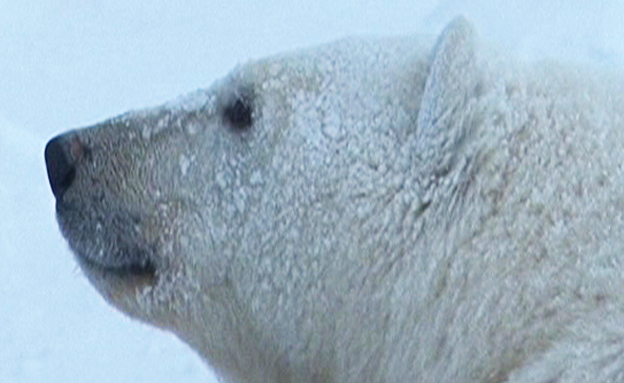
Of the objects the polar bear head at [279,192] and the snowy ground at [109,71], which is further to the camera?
the snowy ground at [109,71]

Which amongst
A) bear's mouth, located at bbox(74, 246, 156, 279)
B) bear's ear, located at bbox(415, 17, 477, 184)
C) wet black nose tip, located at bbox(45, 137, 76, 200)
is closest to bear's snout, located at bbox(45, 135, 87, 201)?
wet black nose tip, located at bbox(45, 137, 76, 200)

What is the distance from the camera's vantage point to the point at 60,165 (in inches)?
126

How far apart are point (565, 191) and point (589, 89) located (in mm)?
292

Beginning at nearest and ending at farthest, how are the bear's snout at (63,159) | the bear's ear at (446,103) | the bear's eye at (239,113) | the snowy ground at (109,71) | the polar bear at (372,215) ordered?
1. the polar bear at (372,215)
2. the bear's ear at (446,103)
3. the bear's eye at (239,113)
4. the bear's snout at (63,159)
5. the snowy ground at (109,71)

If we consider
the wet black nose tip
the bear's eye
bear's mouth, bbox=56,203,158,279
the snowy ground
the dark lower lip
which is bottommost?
the snowy ground

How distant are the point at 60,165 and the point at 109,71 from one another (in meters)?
8.08

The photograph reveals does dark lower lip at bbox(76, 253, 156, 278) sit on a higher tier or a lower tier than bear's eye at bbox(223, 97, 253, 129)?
lower

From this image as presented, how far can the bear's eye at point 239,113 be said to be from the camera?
3.05 meters

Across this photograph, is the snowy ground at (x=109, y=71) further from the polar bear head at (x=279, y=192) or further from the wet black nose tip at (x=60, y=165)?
the polar bear head at (x=279, y=192)

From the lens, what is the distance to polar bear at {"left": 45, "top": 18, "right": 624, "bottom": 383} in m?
2.46

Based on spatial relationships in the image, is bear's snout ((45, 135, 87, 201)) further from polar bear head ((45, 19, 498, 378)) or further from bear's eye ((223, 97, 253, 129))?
bear's eye ((223, 97, 253, 129))

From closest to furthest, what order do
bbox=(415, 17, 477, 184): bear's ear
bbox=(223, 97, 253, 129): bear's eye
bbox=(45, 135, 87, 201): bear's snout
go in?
bbox=(415, 17, 477, 184): bear's ear < bbox=(223, 97, 253, 129): bear's eye < bbox=(45, 135, 87, 201): bear's snout

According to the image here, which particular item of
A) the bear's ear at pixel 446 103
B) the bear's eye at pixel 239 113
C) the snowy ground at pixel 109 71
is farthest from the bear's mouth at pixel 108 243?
the snowy ground at pixel 109 71

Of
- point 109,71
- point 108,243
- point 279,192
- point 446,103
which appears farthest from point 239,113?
point 109,71
